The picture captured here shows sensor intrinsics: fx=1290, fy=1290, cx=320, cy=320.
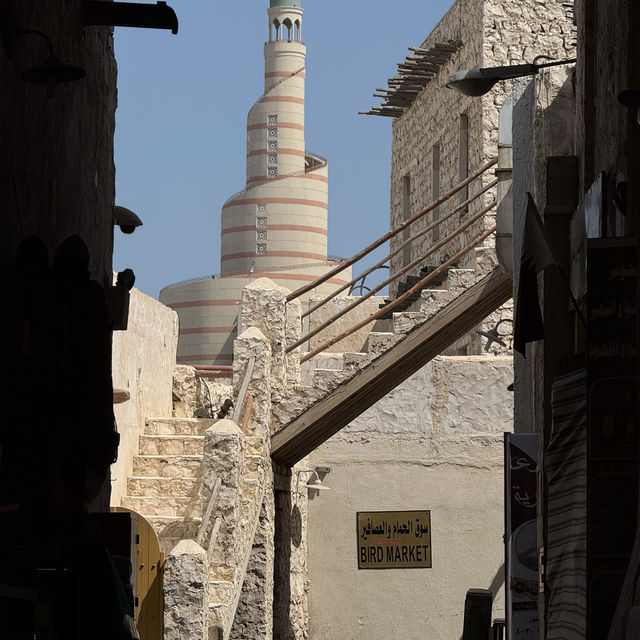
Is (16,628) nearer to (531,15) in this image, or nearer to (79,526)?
(79,526)

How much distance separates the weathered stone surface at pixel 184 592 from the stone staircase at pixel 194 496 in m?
0.76

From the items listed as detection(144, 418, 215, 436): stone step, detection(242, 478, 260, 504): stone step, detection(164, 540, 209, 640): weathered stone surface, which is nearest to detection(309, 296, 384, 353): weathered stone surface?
detection(144, 418, 215, 436): stone step

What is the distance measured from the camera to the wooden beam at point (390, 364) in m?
14.6

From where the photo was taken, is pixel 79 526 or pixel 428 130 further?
pixel 428 130

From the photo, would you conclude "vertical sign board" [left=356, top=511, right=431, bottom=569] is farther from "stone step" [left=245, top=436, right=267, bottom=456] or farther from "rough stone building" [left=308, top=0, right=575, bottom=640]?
"stone step" [left=245, top=436, right=267, bottom=456]

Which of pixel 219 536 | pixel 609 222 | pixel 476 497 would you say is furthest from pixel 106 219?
pixel 476 497

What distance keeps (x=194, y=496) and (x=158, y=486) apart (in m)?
0.85

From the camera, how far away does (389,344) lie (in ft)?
47.6

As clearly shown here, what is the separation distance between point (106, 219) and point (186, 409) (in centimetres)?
984

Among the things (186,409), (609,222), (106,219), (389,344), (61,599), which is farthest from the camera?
(186,409)

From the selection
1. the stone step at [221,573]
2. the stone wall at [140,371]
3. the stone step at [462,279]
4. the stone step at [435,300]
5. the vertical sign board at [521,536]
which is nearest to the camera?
the vertical sign board at [521,536]

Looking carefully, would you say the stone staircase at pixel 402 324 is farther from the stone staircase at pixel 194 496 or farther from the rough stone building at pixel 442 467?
the rough stone building at pixel 442 467

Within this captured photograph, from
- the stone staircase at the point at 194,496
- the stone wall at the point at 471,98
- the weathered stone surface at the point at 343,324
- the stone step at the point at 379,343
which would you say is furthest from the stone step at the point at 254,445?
the weathered stone surface at the point at 343,324

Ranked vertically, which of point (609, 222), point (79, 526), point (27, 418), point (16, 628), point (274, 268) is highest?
point (274, 268)
